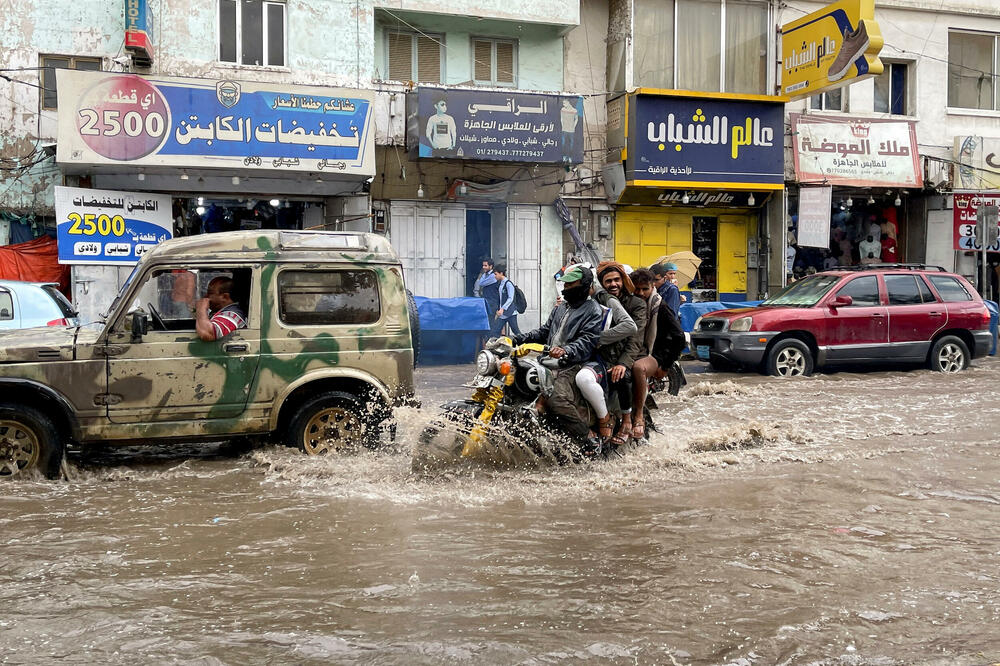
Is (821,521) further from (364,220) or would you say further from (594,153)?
(594,153)

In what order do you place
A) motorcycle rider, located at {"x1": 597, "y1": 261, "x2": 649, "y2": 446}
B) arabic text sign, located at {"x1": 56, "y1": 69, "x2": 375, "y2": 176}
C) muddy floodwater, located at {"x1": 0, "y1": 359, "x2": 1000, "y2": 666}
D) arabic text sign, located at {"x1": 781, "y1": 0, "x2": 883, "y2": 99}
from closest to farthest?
muddy floodwater, located at {"x1": 0, "y1": 359, "x2": 1000, "y2": 666}
motorcycle rider, located at {"x1": 597, "y1": 261, "x2": 649, "y2": 446}
arabic text sign, located at {"x1": 56, "y1": 69, "x2": 375, "y2": 176}
arabic text sign, located at {"x1": 781, "y1": 0, "x2": 883, "y2": 99}

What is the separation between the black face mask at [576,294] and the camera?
7562mm

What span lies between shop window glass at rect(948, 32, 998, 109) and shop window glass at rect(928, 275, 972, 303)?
9720 mm

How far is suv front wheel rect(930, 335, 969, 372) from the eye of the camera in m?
14.7

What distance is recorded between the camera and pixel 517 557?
17.8 ft

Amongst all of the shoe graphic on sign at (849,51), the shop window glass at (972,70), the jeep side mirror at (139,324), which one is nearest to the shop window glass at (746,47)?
the shoe graphic on sign at (849,51)

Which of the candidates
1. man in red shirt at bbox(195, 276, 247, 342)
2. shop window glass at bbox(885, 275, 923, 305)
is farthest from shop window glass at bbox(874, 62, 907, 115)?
man in red shirt at bbox(195, 276, 247, 342)

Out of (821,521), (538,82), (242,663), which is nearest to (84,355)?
(242,663)

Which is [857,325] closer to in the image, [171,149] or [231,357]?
[231,357]

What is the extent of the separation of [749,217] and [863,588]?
1779 cm

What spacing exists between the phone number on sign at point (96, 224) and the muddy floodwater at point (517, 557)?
28.6ft

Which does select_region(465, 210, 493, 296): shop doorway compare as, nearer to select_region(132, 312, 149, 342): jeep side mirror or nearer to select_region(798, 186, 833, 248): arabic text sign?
select_region(798, 186, 833, 248): arabic text sign

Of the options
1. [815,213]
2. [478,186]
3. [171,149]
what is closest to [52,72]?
[171,149]

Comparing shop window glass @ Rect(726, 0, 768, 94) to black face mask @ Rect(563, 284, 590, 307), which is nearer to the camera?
black face mask @ Rect(563, 284, 590, 307)
